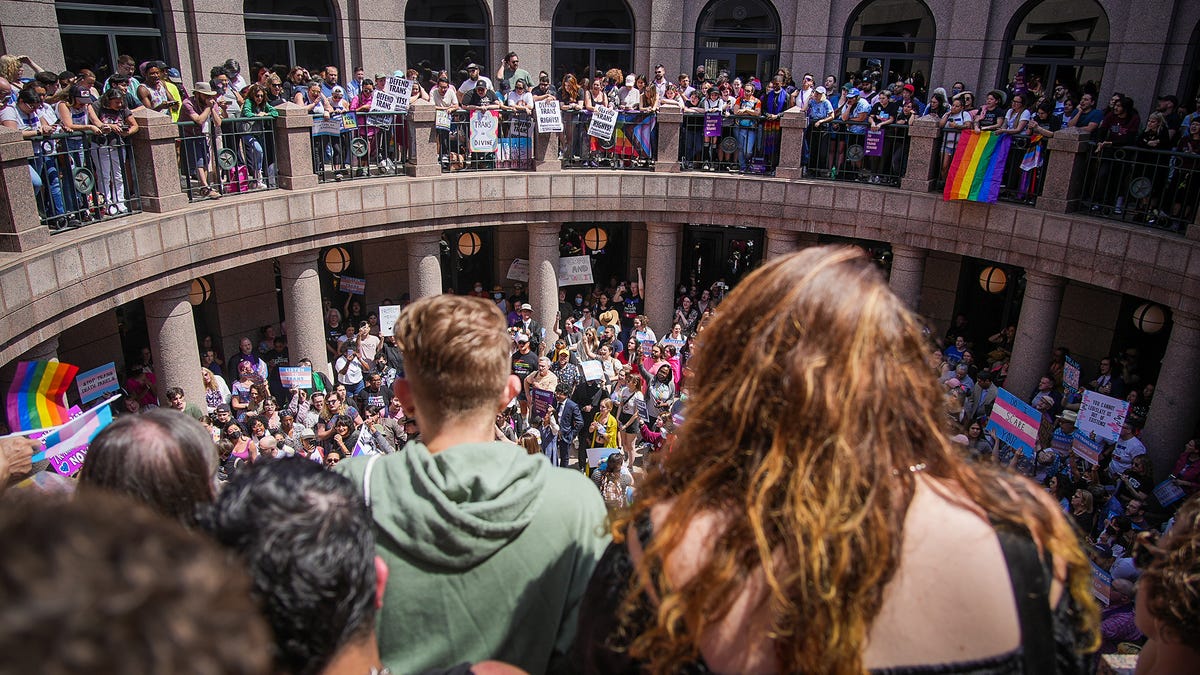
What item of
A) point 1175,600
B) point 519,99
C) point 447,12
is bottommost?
point 1175,600

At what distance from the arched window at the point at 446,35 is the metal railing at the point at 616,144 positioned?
11.0ft

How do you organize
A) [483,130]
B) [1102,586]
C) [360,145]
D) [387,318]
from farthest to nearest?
[483,130]
[360,145]
[387,318]
[1102,586]

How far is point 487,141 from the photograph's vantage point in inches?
610

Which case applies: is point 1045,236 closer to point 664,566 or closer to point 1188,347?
point 1188,347

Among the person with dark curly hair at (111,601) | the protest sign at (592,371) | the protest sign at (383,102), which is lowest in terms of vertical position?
the protest sign at (592,371)

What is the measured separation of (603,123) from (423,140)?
11.3ft

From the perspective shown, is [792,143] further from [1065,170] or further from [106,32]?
[106,32]

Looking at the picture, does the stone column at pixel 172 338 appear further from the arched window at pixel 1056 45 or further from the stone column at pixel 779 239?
the arched window at pixel 1056 45

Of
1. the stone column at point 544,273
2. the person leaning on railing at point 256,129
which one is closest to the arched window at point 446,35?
the stone column at point 544,273

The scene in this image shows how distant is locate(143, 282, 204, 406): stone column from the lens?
39.8 ft

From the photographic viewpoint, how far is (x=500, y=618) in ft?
8.03

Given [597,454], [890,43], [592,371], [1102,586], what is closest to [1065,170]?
[890,43]

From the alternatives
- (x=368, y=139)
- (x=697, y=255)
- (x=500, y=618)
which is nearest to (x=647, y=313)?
(x=697, y=255)

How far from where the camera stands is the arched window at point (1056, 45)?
15.7 metres
